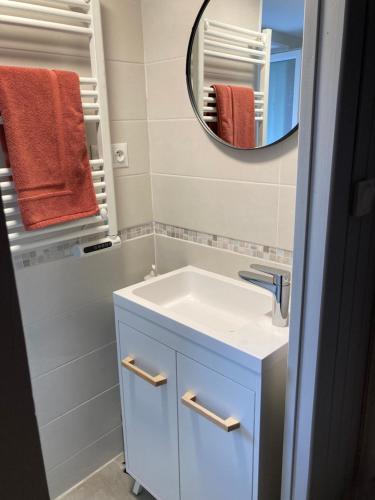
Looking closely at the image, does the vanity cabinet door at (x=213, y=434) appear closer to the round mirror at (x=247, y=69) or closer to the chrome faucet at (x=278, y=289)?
the chrome faucet at (x=278, y=289)

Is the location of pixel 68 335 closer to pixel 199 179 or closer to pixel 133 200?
pixel 133 200

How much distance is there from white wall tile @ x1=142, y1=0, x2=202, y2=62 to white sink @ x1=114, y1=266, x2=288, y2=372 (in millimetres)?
867

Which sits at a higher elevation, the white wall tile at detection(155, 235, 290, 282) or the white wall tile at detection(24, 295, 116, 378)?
the white wall tile at detection(155, 235, 290, 282)

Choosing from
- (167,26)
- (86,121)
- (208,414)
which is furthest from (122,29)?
(208,414)

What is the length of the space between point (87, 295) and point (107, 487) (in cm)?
86

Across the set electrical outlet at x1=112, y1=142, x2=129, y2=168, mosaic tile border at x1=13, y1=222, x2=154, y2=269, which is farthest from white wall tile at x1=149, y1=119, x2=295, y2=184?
mosaic tile border at x1=13, y1=222, x2=154, y2=269

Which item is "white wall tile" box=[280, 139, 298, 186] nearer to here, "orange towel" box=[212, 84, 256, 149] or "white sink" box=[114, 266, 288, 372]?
"orange towel" box=[212, 84, 256, 149]

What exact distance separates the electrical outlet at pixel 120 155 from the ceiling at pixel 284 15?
682mm

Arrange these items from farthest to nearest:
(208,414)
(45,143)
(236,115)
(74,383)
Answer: (74,383), (236,115), (45,143), (208,414)

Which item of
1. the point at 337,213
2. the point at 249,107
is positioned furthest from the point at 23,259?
the point at 337,213

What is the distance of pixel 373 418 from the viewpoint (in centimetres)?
133

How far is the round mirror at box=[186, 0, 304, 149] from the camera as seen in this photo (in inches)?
49.9

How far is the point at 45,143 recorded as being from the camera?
4.36ft

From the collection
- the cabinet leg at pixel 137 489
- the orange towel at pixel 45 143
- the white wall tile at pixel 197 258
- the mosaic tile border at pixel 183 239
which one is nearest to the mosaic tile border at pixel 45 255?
the mosaic tile border at pixel 183 239
